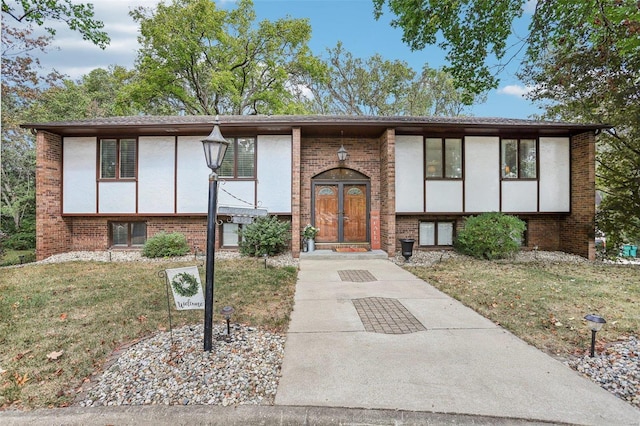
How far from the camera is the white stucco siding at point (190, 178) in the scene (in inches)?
379

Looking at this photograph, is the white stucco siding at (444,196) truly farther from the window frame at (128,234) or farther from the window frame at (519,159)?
the window frame at (128,234)

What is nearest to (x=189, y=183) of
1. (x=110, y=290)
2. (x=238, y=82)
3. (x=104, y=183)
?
(x=104, y=183)

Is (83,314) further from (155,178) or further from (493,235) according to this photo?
(493,235)

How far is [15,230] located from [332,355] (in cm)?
1781

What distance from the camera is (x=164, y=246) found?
908 centimetres

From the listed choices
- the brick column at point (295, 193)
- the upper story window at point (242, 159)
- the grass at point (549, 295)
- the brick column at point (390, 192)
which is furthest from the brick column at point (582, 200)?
the upper story window at point (242, 159)

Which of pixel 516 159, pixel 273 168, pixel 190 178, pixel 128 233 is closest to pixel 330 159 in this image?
pixel 273 168

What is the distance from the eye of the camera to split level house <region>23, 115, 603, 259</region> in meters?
9.37

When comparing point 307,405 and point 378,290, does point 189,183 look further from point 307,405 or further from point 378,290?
point 307,405

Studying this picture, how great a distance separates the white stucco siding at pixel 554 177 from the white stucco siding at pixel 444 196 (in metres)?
2.85

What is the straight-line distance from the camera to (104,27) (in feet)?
32.4

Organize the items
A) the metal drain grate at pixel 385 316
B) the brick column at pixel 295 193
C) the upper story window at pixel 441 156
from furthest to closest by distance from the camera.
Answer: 1. the upper story window at pixel 441 156
2. the brick column at pixel 295 193
3. the metal drain grate at pixel 385 316

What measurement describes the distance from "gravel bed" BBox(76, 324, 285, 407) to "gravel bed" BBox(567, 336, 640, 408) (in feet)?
9.82

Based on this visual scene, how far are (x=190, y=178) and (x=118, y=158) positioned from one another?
250 centimetres
